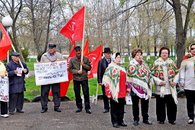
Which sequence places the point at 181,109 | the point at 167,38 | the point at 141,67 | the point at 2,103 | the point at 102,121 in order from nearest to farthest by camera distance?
the point at 141,67
the point at 102,121
the point at 2,103
the point at 181,109
the point at 167,38

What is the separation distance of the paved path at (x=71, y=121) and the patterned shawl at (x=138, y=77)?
2.60 feet

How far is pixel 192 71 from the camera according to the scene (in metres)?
7.75

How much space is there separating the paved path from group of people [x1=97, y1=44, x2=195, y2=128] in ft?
0.97

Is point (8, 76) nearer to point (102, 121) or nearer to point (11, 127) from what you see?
point (11, 127)

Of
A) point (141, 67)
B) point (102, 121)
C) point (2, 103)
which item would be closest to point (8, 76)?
point (2, 103)

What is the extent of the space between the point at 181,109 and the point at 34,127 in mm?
4306

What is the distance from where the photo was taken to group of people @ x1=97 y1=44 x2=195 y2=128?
757 cm

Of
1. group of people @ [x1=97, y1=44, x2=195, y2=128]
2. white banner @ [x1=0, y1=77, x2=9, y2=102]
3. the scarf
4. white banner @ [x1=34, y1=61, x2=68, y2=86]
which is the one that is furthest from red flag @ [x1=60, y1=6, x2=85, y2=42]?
group of people @ [x1=97, y1=44, x2=195, y2=128]

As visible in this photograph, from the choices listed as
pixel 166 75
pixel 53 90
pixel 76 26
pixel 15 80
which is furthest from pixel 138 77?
pixel 15 80

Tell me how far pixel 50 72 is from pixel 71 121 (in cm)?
199

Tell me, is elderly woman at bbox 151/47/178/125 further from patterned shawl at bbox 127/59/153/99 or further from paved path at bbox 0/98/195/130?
paved path at bbox 0/98/195/130

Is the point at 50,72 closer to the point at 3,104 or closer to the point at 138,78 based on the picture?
the point at 3,104

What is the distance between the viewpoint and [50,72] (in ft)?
32.0

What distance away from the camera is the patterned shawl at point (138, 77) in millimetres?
7582
